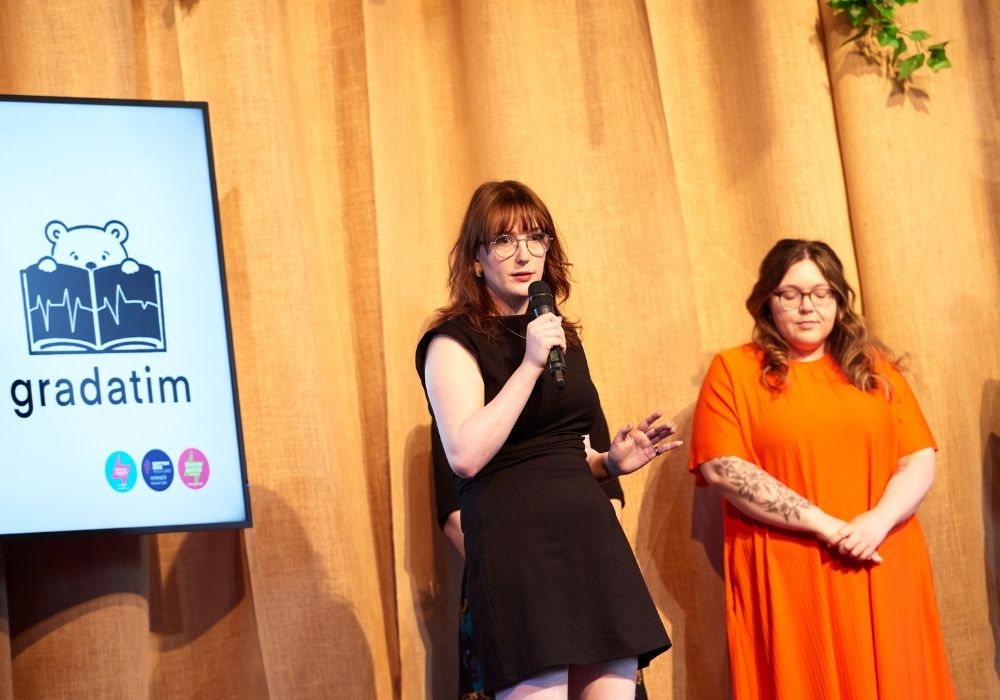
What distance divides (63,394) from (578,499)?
3.71 ft

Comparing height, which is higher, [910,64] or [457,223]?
[910,64]

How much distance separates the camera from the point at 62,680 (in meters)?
2.46

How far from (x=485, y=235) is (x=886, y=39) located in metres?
1.81

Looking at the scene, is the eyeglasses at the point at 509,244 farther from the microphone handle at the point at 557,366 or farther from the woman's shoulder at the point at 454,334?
the microphone handle at the point at 557,366

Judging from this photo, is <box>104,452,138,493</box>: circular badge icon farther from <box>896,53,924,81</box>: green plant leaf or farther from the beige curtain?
<box>896,53,924,81</box>: green plant leaf

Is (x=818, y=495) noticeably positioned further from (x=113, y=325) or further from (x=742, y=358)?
(x=113, y=325)

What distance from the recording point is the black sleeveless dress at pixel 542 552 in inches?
70.7

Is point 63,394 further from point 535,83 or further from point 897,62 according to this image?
point 897,62

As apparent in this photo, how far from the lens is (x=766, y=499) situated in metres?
2.64

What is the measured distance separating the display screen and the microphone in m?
0.83

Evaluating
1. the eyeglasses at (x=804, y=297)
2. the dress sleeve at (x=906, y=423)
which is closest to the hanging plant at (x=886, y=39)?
the eyeglasses at (x=804, y=297)

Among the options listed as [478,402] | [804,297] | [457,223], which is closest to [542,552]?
[478,402]

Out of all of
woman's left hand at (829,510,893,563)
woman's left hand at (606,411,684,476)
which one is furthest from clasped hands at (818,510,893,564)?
woman's left hand at (606,411,684,476)

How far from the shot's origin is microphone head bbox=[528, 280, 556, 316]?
1.92m
